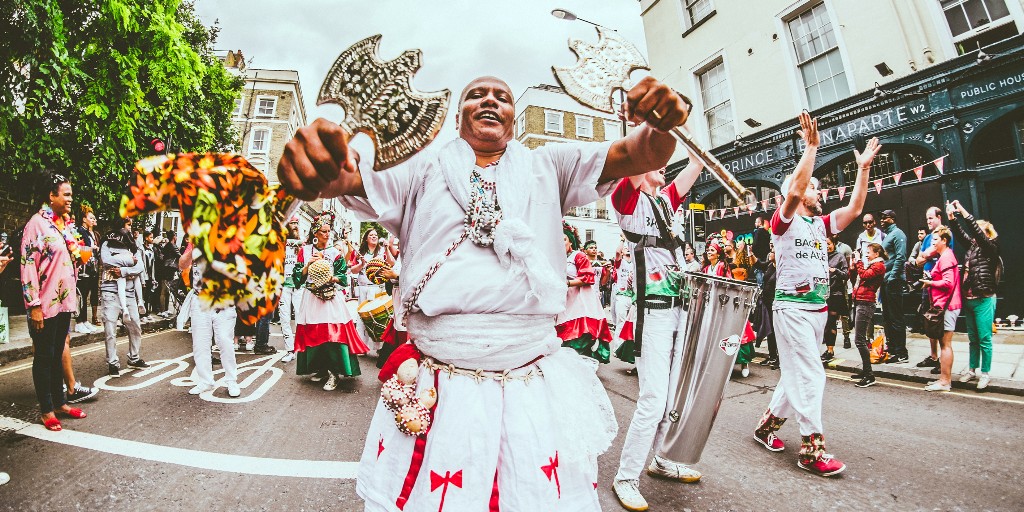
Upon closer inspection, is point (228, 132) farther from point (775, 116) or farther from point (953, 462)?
point (953, 462)

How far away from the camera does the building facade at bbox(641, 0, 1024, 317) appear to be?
365 inches

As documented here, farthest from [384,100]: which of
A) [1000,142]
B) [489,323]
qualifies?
[1000,142]

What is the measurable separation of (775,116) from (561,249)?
46.2ft

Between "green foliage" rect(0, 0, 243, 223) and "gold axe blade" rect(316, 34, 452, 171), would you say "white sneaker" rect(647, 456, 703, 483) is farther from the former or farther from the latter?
"green foliage" rect(0, 0, 243, 223)

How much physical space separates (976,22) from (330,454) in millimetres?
13928

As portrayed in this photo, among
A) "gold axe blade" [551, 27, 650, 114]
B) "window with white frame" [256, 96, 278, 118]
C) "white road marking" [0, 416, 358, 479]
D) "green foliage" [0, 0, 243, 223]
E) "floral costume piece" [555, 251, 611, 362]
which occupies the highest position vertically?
"window with white frame" [256, 96, 278, 118]

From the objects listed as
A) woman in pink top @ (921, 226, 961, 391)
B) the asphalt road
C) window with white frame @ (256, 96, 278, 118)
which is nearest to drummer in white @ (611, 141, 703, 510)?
the asphalt road

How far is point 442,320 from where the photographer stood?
1.45 meters

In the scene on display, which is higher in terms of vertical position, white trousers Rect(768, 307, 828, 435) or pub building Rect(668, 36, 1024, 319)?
pub building Rect(668, 36, 1024, 319)

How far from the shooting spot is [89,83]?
321 inches

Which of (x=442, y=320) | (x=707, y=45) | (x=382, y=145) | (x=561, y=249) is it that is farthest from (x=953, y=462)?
(x=707, y=45)

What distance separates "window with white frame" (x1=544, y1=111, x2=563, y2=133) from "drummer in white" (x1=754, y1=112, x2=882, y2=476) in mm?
29806

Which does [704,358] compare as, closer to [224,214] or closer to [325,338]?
[224,214]

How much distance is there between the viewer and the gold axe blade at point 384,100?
1387mm
